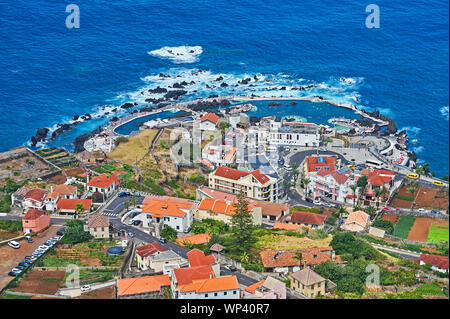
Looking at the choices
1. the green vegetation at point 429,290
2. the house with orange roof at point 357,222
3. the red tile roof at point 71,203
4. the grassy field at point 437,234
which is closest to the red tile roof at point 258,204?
the house with orange roof at point 357,222

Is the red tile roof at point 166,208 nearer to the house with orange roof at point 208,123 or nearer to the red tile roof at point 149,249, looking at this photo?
the red tile roof at point 149,249

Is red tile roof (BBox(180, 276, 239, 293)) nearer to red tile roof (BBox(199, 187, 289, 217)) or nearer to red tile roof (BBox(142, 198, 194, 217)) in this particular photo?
red tile roof (BBox(142, 198, 194, 217))

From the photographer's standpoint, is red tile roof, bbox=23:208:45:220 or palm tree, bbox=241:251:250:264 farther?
red tile roof, bbox=23:208:45:220

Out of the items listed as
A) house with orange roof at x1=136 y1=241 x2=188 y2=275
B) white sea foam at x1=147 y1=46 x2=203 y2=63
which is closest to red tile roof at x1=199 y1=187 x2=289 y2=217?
house with orange roof at x1=136 y1=241 x2=188 y2=275

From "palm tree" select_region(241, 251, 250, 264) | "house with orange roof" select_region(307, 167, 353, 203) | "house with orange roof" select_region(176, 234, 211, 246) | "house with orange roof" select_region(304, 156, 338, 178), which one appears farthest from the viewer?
"house with orange roof" select_region(304, 156, 338, 178)

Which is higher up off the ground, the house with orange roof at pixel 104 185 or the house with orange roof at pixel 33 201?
the house with orange roof at pixel 104 185

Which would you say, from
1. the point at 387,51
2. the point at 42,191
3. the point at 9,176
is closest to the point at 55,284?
the point at 42,191
